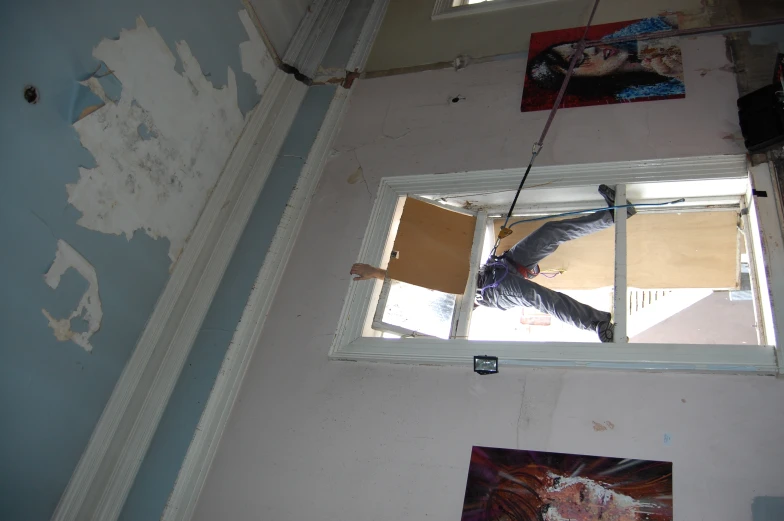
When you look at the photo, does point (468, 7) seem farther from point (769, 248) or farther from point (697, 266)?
point (769, 248)

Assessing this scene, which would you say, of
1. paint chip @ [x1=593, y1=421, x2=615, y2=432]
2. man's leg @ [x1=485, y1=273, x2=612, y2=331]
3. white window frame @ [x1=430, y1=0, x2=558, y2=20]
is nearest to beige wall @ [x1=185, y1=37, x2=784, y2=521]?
paint chip @ [x1=593, y1=421, x2=615, y2=432]

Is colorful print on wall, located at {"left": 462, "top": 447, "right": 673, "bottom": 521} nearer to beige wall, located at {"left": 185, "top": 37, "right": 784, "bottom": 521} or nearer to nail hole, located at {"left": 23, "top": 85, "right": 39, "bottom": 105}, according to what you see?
beige wall, located at {"left": 185, "top": 37, "right": 784, "bottom": 521}

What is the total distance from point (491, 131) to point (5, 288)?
2110mm

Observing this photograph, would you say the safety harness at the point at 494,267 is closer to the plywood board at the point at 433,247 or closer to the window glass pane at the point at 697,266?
the plywood board at the point at 433,247

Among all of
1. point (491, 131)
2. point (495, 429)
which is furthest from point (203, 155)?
point (495, 429)

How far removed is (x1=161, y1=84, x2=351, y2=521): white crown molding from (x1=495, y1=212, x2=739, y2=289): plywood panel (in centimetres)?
98

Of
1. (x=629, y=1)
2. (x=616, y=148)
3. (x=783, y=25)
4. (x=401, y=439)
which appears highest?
(x=629, y=1)

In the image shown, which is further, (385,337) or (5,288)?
(385,337)

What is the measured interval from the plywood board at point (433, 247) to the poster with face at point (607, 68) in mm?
697

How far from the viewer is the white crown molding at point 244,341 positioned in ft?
6.70

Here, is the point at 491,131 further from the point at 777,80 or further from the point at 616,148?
the point at 777,80

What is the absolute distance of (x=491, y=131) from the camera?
274 cm

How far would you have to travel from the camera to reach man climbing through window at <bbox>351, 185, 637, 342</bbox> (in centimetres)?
228

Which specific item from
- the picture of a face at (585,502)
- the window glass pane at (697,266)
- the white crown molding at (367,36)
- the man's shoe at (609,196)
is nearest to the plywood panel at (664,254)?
the window glass pane at (697,266)
